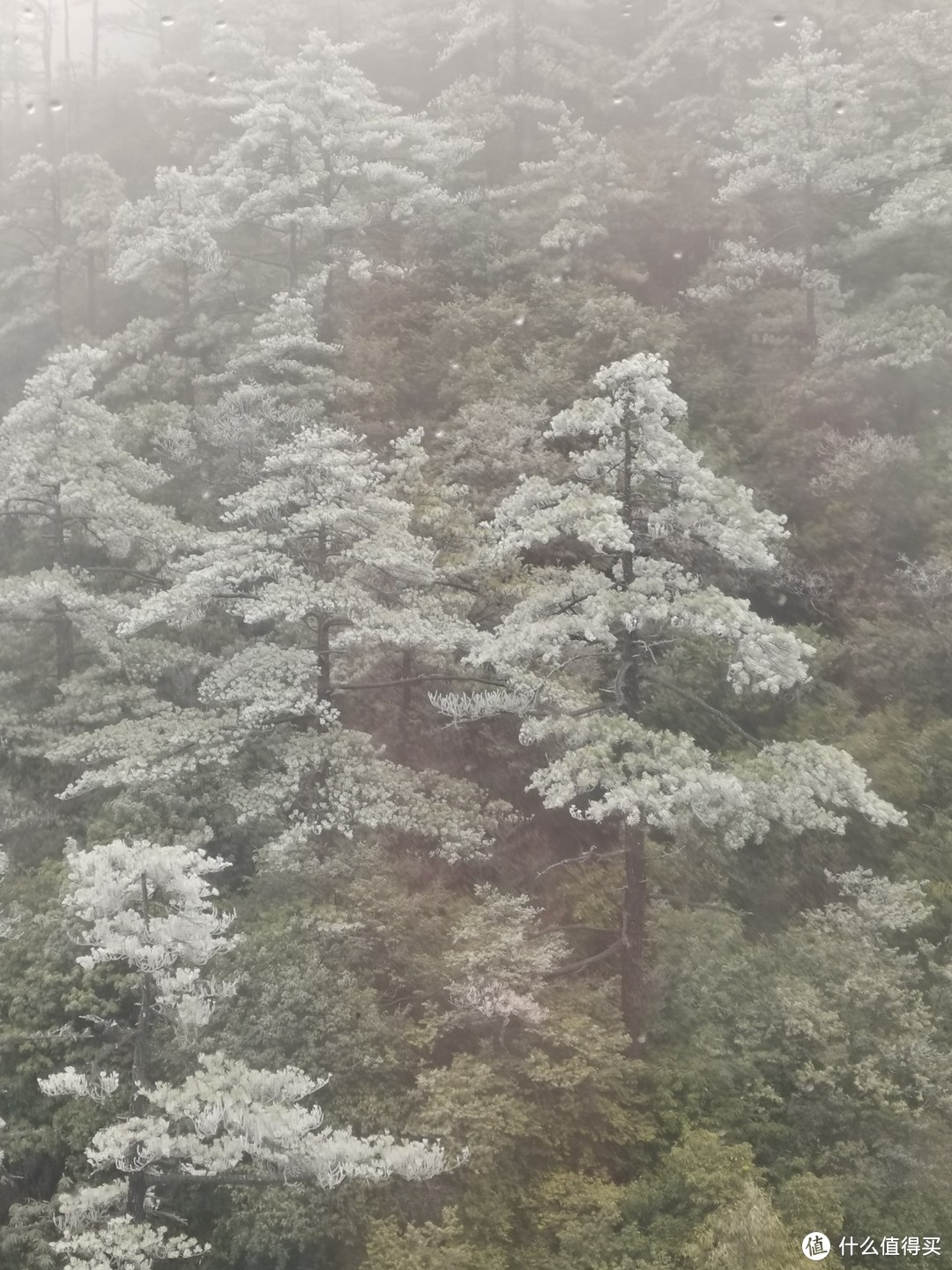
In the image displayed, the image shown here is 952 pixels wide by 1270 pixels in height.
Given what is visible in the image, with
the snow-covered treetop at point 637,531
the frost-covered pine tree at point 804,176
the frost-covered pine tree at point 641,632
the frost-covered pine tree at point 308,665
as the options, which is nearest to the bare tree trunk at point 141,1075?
the frost-covered pine tree at point 308,665

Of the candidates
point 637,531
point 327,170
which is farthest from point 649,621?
point 327,170

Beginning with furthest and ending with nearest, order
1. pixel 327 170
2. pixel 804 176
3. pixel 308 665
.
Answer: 1. pixel 327 170
2. pixel 804 176
3. pixel 308 665

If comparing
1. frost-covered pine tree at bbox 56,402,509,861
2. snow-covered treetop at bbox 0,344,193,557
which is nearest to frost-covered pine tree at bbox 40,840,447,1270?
frost-covered pine tree at bbox 56,402,509,861

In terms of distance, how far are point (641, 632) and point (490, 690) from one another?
164 inches

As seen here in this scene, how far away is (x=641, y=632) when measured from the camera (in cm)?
922

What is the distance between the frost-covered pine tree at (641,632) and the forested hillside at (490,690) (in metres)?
0.07

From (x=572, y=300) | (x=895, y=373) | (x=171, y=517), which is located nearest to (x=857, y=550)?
(x=895, y=373)

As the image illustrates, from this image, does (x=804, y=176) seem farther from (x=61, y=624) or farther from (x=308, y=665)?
(x=61, y=624)

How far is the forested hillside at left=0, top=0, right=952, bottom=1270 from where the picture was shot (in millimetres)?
8008

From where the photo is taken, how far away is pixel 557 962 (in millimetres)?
9977

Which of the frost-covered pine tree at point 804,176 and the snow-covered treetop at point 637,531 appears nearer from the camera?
the snow-covered treetop at point 637,531

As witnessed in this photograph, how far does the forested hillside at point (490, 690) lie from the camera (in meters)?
8.01

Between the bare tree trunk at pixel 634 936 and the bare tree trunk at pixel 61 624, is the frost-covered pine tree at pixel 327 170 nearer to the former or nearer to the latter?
the bare tree trunk at pixel 61 624

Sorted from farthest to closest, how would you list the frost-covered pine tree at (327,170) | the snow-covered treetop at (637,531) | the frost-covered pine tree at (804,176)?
the frost-covered pine tree at (327,170)
the frost-covered pine tree at (804,176)
the snow-covered treetop at (637,531)
